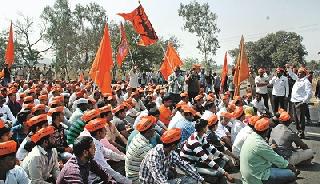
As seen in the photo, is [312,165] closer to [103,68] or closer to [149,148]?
[149,148]

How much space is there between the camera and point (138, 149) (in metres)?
5.64

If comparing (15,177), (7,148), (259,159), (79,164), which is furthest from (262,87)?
(7,148)

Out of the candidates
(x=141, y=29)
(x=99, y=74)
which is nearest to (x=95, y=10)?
(x=141, y=29)

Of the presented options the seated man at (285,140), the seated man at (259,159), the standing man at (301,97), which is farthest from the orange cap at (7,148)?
the standing man at (301,97)

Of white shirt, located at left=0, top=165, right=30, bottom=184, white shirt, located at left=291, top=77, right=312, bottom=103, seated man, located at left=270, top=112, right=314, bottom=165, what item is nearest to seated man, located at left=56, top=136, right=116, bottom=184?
white shirt, located at left=0, top=165, right=30, bottom=184

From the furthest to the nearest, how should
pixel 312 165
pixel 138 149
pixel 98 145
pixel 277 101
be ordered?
pixel 277 101 < pixel 312 165 < pixel 98 145 < pixel 138 149

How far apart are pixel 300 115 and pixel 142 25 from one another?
21.5 feet

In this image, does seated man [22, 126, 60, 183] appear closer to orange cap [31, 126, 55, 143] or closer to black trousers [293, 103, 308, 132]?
orange cap [31, 126, 55, 143]

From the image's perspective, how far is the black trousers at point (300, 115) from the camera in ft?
35.3

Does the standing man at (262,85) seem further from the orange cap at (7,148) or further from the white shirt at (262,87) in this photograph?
the orange cap at (7,148)

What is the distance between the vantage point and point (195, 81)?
14.7 m

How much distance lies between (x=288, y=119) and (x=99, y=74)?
16.4 feet

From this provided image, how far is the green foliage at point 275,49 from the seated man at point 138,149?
152ft

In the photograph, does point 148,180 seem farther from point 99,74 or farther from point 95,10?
point 95,10
